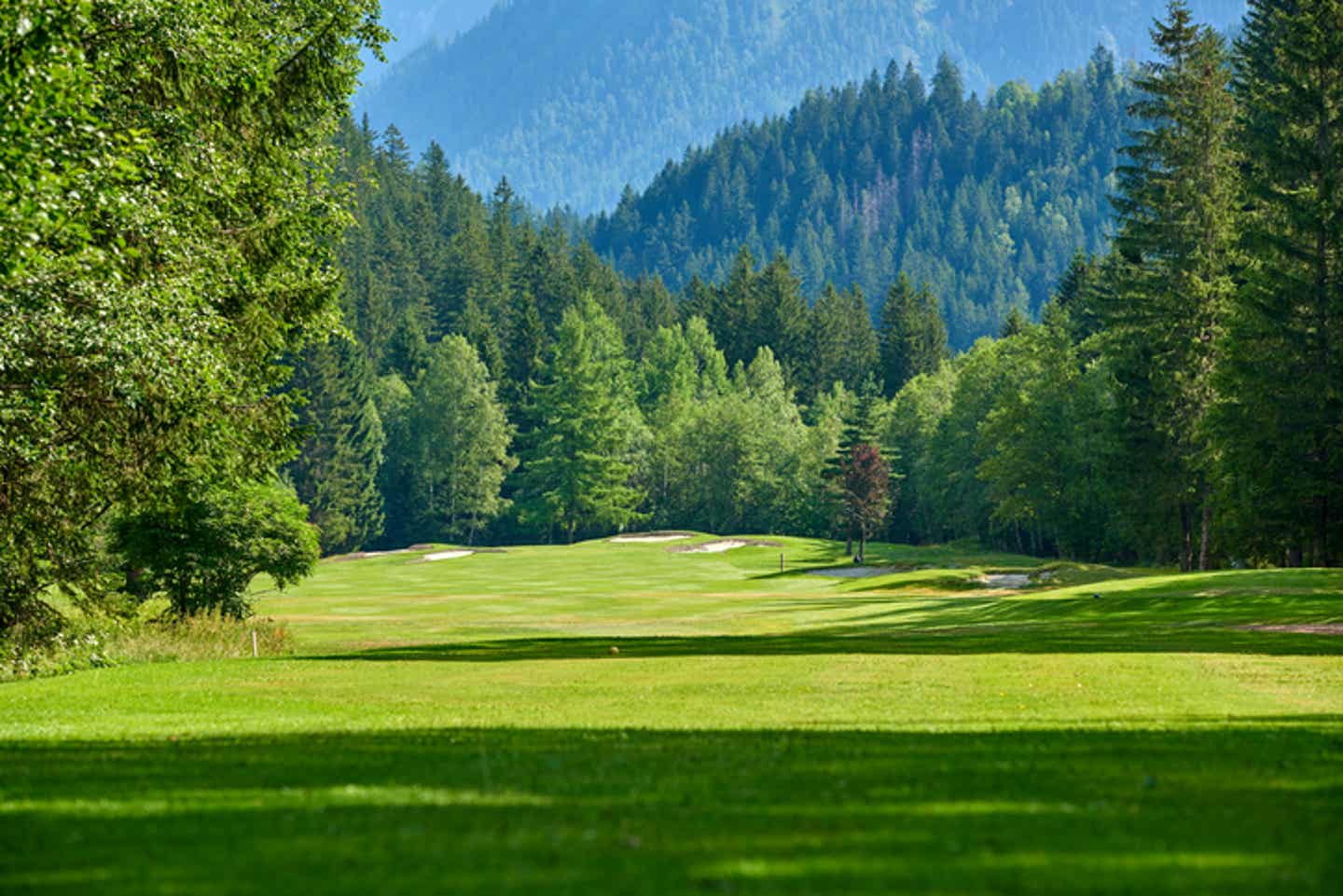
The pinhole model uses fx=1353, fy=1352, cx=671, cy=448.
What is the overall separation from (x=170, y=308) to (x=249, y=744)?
8.91 metres

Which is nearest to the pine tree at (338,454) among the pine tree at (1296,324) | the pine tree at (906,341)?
the pine tree at (906,341)

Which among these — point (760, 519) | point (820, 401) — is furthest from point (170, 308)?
point (820, 401)

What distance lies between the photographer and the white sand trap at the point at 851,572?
70.2 m

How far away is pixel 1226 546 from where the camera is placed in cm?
5219

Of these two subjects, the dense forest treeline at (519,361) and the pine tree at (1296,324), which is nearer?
the dense forest treeline at (519,361)

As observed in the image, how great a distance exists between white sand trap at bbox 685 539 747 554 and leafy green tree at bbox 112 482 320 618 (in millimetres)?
53857

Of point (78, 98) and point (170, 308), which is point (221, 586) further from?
point (78, 98)

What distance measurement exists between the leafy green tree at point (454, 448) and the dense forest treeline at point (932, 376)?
297mm

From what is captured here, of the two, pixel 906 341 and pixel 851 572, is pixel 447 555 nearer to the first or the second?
pixel 851 572

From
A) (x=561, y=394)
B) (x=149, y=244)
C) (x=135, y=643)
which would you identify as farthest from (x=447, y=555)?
(x=149, y=244)

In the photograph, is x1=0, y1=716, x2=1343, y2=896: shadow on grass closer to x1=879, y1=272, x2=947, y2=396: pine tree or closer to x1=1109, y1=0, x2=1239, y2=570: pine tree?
x1=1109, y1=0, x2=1239, y2=570: pine tree

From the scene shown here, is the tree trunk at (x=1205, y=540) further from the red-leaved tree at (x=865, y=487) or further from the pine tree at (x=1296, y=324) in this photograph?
the red-leaved tree at (x=865, y=487)

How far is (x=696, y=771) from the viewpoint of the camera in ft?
33.5

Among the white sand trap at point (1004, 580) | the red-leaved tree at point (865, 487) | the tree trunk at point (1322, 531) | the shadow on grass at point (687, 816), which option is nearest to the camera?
the shadow on grass at point (687, 816)
